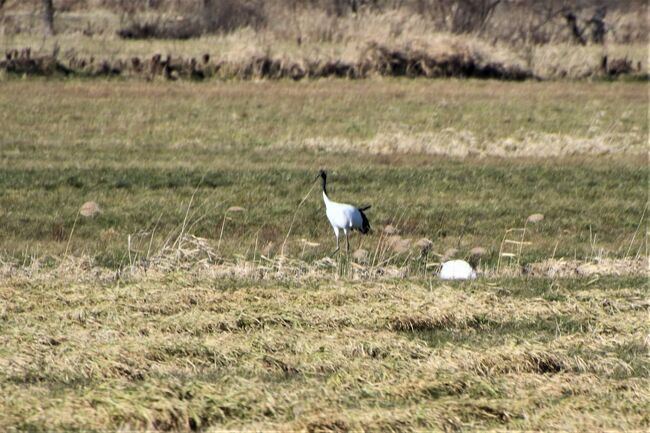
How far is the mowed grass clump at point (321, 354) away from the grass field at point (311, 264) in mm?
24

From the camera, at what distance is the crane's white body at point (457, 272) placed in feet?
39.0

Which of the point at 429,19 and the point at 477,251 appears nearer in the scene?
the point at 477,251

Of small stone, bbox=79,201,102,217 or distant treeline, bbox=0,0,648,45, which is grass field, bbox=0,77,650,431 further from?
distant treeline, bbox=0,0,648,45

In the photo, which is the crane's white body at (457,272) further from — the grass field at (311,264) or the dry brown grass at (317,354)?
the dry brown grass at (317,354)

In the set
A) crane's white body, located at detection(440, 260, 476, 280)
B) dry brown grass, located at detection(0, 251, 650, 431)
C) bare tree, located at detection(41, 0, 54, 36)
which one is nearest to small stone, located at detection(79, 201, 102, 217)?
dry brown grass, located at detection(0, 251, 650, 431)

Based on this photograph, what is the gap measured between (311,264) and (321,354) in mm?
4740

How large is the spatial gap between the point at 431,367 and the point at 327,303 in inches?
86.5

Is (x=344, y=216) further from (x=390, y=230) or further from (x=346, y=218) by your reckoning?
(x=390, y=230)

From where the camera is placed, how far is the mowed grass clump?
6.80m

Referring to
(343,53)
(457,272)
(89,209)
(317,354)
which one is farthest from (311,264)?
(343,53)

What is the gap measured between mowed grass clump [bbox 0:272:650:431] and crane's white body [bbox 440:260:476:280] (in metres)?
0.43

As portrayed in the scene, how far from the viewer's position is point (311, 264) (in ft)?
42.7

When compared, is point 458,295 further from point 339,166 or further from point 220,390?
point 339,166

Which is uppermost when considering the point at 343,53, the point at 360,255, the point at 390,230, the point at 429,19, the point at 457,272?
the point at 457,272
